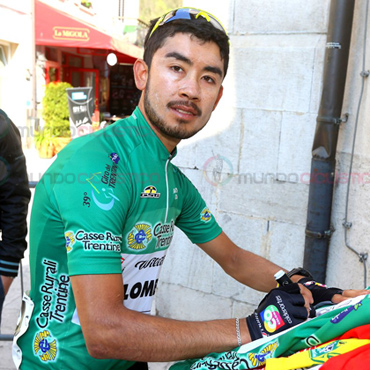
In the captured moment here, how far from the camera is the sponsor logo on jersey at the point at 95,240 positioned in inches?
55.9

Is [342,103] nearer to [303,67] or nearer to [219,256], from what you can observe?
[303,67]

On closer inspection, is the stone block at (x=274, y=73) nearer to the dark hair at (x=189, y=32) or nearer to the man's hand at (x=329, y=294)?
the dark hair at (x=189, y=32)

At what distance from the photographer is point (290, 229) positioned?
386 cm

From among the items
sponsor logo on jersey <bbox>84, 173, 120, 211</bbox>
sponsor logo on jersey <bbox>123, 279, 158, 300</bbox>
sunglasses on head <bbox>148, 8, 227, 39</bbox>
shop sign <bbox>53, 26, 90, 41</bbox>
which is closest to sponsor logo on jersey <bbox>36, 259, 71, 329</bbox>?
sponsor logo on jersey <bbox>123, 279, 158, 300</bbox>

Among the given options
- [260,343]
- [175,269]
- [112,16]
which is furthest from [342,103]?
[112,16]

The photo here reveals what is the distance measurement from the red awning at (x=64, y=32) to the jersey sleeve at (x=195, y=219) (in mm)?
11681

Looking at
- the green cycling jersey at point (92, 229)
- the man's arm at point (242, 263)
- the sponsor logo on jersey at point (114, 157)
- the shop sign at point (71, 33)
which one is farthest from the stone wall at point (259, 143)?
the shop sign at point (71, 33)

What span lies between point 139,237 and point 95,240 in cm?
29

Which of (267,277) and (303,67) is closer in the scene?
(267,277)

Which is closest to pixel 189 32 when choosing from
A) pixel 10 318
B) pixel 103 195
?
pixel 103 195

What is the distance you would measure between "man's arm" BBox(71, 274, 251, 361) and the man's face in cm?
67

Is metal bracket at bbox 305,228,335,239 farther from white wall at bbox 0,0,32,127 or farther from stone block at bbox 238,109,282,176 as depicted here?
white wall at bbox 0,0,32,127

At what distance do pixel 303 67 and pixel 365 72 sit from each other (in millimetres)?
537

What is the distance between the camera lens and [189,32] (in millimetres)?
1763
